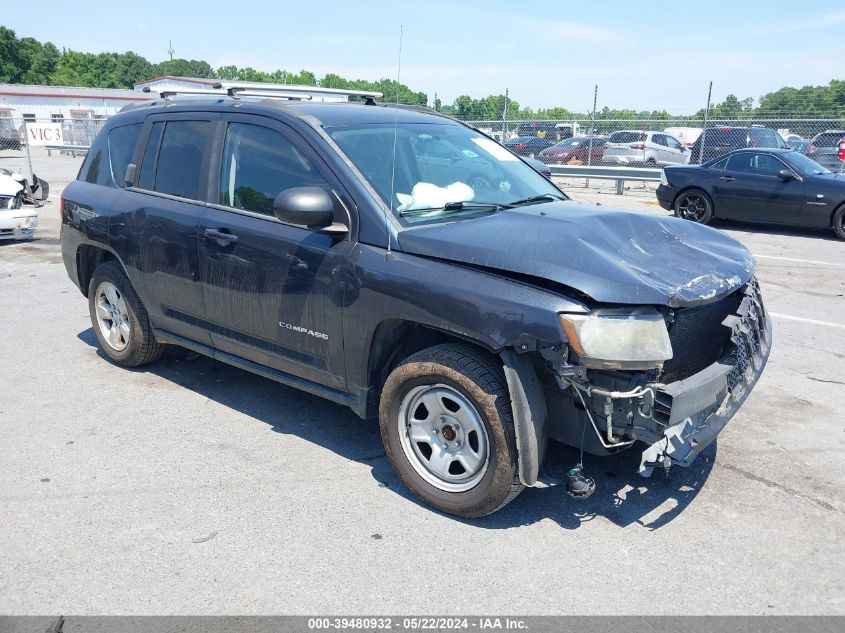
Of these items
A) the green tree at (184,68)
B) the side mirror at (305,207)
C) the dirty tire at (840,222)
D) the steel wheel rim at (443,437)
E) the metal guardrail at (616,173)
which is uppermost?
the green tree at (184,68)

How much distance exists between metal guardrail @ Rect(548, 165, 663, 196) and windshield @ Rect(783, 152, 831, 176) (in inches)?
193

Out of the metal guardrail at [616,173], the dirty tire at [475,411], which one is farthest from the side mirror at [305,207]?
the metal guardrail at [616,173]

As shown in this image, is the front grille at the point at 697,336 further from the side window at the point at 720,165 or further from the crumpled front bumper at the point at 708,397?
the side window at the point at 720,165

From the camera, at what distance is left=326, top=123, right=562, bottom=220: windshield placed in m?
3.90

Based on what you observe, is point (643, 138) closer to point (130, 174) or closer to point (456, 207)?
point (130, 174)

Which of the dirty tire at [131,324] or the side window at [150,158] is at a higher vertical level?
the side window at [150,158]

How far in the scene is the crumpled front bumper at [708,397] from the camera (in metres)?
3.04

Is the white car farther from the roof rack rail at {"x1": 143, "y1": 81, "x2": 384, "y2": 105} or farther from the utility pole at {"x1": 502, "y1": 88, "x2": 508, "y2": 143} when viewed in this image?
the utility pole at {"x1": 502, "y1": 88, "x2": 508, "y2": 143}

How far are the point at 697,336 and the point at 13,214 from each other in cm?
1059

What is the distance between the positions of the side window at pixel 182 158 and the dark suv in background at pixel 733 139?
17.3 m

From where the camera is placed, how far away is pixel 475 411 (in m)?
3.36

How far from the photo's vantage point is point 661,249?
140 inches

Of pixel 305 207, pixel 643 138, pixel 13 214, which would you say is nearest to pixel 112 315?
pixel 305 207

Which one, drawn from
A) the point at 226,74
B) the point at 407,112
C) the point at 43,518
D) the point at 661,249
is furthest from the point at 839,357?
the point at 226,74
